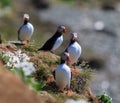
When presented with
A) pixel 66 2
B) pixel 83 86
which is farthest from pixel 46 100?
pixel 66 2

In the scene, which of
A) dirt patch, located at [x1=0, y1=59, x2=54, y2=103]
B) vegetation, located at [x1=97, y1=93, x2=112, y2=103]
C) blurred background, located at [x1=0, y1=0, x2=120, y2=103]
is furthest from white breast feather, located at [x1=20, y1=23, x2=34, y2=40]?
blurred background, located at [x1=0, y1=0, x2=120, y2=103]

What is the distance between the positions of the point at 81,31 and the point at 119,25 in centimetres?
400

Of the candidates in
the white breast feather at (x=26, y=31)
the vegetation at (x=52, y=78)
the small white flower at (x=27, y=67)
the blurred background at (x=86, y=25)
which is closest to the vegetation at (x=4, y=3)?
the blurred background at (x=86, y=25)

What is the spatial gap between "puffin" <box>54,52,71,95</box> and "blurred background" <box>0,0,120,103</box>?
1971 centimetres

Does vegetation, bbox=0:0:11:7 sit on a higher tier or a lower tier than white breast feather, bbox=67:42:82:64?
lower

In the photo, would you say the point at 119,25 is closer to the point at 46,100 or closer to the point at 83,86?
the point at 83,86

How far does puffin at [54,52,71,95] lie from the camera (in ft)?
61.1

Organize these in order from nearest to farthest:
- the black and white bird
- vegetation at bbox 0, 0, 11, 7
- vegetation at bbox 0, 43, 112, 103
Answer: the black and white bird → vegetation at bbox 0, 43, 112, 103 → vegetation at bbox 0, 0, 11, 7

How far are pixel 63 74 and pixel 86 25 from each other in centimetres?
4052

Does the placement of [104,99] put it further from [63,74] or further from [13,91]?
[13,91]

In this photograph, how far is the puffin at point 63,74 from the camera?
18.6 metres

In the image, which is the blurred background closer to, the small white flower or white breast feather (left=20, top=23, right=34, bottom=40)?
white breast feather (left=20, top=23, right=34, bottom=40)

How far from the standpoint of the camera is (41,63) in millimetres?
20438

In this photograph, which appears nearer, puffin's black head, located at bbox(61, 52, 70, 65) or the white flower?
puffin's black head, located at bbox(61, 52, 70, 65)
